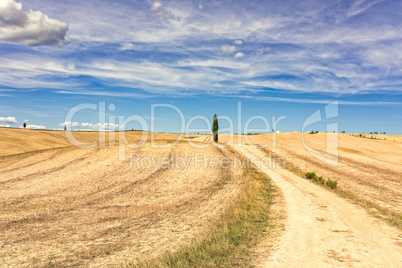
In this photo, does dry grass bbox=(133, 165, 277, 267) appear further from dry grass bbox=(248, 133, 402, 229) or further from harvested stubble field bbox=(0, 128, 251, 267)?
dry grass bbox=(248, 133, 402, 229)

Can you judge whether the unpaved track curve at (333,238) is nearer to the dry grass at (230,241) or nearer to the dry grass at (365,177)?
the dry grass at (230,241)

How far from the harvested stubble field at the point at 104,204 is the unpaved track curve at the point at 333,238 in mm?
4504

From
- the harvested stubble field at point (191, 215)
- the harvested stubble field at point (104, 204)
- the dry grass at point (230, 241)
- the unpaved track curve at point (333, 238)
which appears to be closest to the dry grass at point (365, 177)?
the harvested stubble field at point (191, 215)

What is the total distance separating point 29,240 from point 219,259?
1015 centimetres

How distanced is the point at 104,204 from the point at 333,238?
16141 mm

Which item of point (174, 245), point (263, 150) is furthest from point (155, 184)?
point (263, 150)

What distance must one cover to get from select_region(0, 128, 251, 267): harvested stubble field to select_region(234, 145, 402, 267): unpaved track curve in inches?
177

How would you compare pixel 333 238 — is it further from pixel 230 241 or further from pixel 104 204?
pixel 104 204

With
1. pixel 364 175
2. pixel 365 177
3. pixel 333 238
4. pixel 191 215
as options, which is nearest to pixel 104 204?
pixel 191 215

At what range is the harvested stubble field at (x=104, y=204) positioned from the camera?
12.1 metres

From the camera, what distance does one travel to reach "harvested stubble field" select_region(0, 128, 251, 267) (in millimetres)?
12109

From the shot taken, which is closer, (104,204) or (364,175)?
(104,204)

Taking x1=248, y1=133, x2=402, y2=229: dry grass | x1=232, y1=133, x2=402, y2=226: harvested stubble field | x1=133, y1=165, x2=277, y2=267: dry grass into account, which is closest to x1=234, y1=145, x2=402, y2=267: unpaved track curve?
x1=133, y1=165, x2=277, y2=267: dry grass

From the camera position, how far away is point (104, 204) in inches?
790
